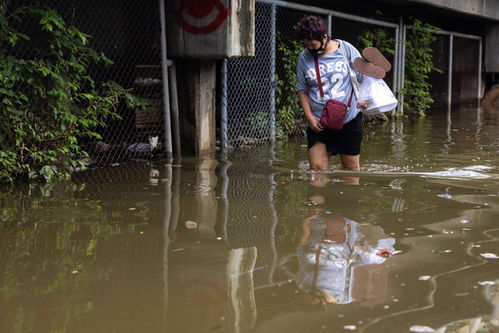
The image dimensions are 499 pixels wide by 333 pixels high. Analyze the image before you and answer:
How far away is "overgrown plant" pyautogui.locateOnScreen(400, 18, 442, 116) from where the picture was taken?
15.1 metres

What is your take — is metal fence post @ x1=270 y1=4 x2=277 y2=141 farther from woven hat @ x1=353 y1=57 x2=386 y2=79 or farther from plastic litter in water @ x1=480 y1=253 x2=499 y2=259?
plastic litter in water @ x1=480 y1=253 x2=499 y2=259

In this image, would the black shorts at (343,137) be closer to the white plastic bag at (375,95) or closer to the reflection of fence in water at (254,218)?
the white plastic bag at (375,95)

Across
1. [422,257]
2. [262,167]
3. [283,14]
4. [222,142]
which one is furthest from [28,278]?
[283,14]

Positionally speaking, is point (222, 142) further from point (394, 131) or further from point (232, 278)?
point (232, 278)

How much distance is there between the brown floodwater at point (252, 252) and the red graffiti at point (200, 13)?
193 cm

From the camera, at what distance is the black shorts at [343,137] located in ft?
21.0

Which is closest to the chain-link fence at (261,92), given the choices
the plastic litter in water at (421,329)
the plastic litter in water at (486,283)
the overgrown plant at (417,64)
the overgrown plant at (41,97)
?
the overgrown plant at (41,97)

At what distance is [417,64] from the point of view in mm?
15344

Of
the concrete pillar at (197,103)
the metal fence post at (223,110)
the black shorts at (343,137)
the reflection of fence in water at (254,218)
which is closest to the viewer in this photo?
the reflection of fence in water at (254,218)

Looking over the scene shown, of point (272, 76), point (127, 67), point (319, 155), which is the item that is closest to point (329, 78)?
point (319, 155)

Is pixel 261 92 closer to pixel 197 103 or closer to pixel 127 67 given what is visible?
pixel 197 103

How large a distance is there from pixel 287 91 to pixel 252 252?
7224mm

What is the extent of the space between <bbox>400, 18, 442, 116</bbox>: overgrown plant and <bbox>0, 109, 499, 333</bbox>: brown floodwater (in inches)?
328

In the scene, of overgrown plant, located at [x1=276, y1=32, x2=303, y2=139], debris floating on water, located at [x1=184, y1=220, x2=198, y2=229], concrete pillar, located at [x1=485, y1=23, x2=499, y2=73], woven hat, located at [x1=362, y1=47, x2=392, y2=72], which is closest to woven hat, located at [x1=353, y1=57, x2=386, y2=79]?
woven hat, located at [x1=362, y1=47, x2=392, y2=72]
